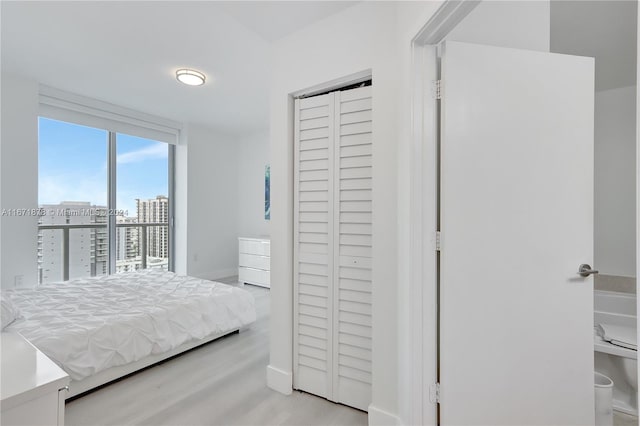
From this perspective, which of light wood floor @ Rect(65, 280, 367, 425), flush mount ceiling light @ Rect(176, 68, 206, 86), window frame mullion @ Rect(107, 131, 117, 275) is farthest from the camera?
window frame mullion @ Rect(107, 131, 117, 275)

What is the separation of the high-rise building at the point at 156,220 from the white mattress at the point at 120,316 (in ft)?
5.31

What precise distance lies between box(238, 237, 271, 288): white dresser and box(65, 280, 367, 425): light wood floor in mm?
2330

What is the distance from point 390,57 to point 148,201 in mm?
4603

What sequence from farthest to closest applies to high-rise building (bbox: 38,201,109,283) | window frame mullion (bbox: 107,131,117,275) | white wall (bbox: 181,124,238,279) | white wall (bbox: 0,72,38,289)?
white wall (bbox: 181,124,238,279), window frame mullion (bbox: 107,131,117,275), high-rise building (bbox: 38,201,109,283), white wall (bbox: 0,72,38,289)

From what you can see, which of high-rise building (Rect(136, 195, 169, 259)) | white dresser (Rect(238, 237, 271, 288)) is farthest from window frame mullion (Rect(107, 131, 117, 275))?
white dresser (Rect(238, 237, 271, 288))

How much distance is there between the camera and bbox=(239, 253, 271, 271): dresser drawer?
4840 mm

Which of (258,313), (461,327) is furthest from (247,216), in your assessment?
(461,327)

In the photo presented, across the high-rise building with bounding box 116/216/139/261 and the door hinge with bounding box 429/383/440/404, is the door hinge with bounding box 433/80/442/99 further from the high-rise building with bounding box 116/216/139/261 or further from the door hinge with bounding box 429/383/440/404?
the high-rise building with bounding box 116/216/139/261

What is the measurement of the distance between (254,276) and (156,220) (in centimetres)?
189

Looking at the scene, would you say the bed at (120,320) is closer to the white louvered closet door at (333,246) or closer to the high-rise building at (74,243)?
the high-rise building at (74,243)

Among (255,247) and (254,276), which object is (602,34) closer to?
(255,247)

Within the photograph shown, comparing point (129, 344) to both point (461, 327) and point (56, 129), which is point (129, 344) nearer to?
point (461, 327)

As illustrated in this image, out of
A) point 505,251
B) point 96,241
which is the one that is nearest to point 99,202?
point 96,241

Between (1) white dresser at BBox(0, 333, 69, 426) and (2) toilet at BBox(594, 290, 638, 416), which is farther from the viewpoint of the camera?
(2) toilet at BBox(594, 290, 638, 416)
